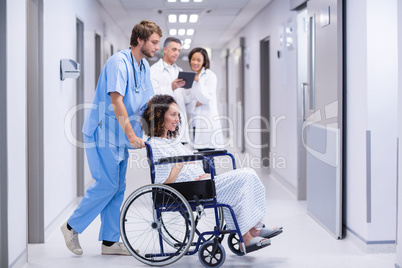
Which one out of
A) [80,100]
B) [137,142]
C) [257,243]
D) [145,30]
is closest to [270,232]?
[257,243]

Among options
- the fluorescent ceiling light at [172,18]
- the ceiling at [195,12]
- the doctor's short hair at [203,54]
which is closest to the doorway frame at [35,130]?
the doctor's short hair at [203,54]

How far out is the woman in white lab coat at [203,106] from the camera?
4941mm

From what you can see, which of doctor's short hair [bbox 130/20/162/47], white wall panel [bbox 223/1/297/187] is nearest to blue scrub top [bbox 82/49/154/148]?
doctor's short hair [bbox 130/20/162/47]

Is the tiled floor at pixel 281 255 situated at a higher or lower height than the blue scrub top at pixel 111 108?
lower

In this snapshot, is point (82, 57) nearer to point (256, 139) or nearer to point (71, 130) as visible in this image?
point (71, 130)

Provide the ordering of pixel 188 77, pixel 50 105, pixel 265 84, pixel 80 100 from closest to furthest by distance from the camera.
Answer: pixel 50 105
pixel 188 77
pixel 80 100
pixel 265 84

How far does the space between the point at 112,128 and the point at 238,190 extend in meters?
0.87

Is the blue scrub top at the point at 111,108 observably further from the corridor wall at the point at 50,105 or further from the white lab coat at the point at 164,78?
the white lab coat at the point at 164,78

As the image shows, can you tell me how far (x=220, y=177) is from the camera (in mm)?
3201

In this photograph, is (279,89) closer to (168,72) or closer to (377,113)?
(168,72)

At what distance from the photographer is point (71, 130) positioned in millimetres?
5176

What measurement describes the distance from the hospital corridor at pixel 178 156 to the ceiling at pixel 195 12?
1870mm

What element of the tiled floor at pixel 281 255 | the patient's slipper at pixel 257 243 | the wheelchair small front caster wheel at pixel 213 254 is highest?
the patient's slipper at pixel 257 243

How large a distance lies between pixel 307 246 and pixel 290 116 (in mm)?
2653
